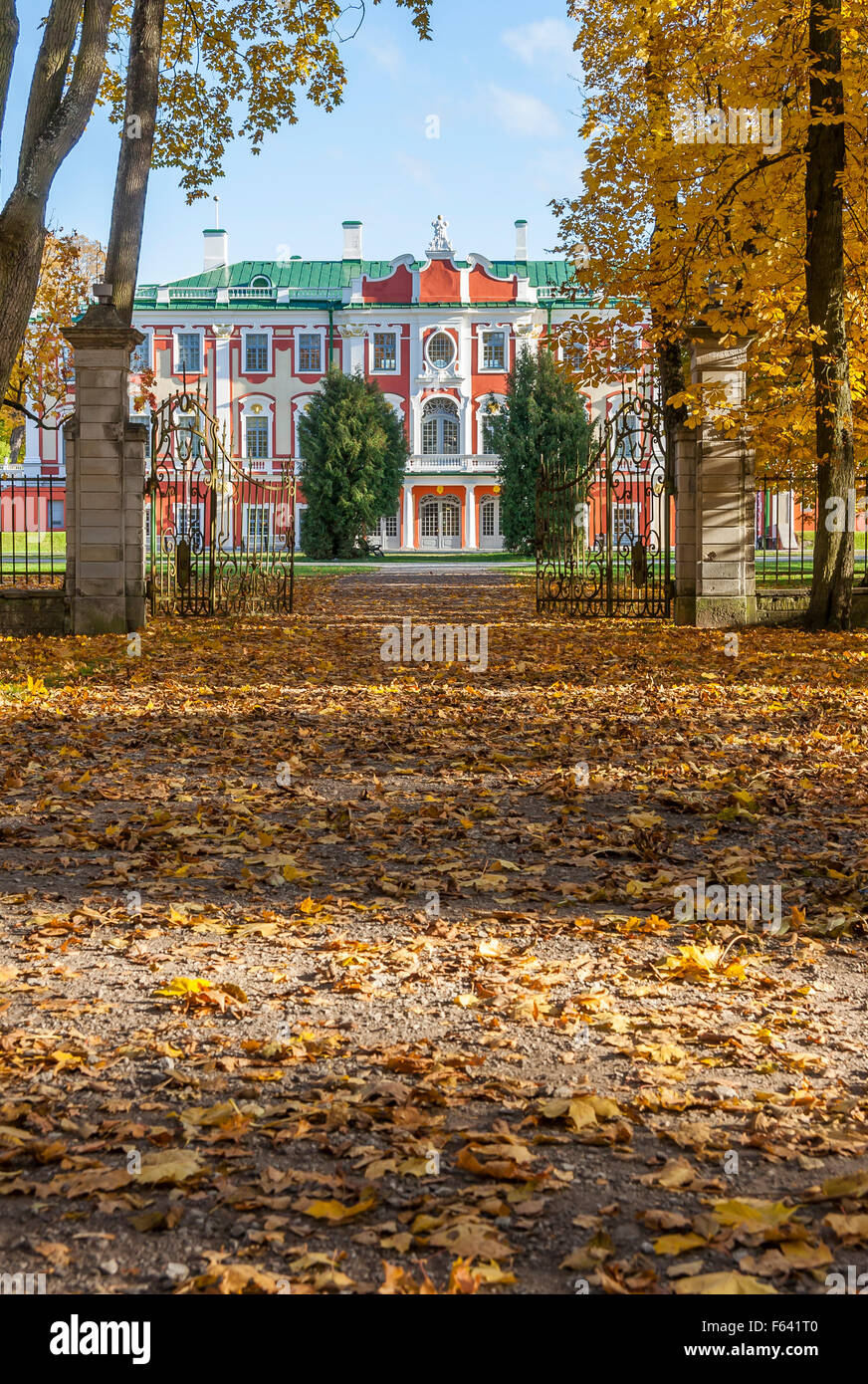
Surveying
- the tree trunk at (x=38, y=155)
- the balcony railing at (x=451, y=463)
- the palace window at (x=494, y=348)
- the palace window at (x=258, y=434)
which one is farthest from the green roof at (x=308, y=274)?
the tree trunk at (x=38, y=155)

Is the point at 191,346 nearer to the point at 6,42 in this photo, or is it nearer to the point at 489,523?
the point at 489,523

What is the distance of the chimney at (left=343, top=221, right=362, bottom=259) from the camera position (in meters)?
67.4

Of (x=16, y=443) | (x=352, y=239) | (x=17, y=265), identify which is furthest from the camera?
(x=352, y=239)

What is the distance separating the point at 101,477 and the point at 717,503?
23.9 feet

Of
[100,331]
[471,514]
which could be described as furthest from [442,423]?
[100,331]

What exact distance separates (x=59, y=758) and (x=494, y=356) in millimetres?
58782

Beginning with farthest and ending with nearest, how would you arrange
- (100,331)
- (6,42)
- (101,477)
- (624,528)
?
1. (624,528)
2. (101,477)
3. (100,331)
4. (6,42)

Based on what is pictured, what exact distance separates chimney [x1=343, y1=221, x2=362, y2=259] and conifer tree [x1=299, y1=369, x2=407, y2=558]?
18250 millimetres

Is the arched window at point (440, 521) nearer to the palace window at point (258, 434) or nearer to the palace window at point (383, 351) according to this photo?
the palace window at point (383, 351)

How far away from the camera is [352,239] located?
6775 cm

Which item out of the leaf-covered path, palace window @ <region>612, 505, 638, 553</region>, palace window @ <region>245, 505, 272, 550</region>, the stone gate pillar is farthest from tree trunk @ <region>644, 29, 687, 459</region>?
the leaf-covered path

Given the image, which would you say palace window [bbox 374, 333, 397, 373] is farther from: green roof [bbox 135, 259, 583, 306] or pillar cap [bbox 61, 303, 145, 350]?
pillar cap [bbox 61, 303, 145, 350]

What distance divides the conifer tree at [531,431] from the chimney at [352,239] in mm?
19908

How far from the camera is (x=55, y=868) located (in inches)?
218
